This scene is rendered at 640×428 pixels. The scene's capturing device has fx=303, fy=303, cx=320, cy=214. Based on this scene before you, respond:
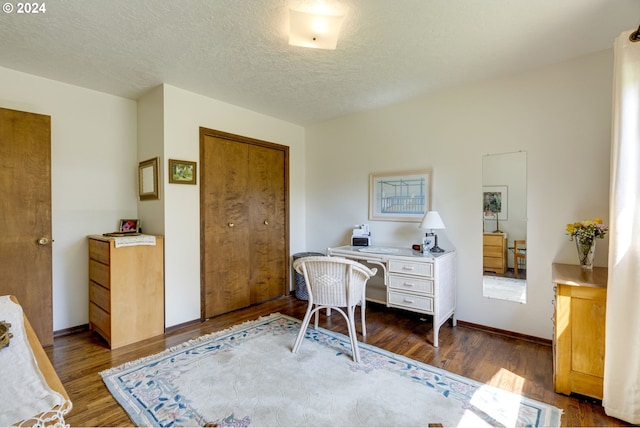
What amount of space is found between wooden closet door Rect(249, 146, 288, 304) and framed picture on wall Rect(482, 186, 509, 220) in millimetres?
2477

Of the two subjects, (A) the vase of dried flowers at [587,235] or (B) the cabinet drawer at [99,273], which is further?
(B) the cabinet drawer at [99,273]

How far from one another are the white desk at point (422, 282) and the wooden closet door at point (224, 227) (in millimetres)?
1543

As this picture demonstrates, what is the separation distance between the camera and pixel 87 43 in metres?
2.22

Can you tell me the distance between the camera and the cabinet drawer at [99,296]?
270cm

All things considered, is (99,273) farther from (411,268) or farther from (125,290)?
(411,268)

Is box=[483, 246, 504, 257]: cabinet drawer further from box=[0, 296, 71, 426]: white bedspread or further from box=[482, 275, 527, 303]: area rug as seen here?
box=[0, 296, 71, 426]: white bedspread

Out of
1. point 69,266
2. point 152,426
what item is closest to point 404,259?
point 152,426

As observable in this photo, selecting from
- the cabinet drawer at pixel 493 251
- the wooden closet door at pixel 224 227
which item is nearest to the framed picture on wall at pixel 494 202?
the cabinet drawer at pixel 493 251

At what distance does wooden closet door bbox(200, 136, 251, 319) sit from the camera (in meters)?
3.33

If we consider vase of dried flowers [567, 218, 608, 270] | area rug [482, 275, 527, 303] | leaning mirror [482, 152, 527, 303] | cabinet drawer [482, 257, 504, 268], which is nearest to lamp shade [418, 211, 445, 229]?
leaning mirror [482, 152, 527, 303]

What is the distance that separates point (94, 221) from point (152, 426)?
2.29 m

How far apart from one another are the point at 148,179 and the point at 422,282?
9.65 ft

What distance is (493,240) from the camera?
2.93 m

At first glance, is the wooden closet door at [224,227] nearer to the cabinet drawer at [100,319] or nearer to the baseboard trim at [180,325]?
the baseboard trim at [180,325]
